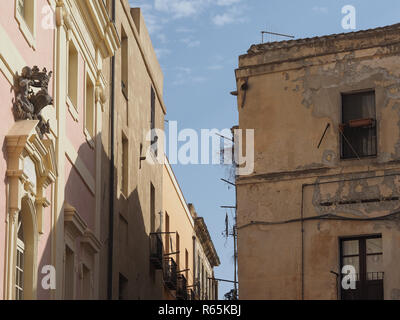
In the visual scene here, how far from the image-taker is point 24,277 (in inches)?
709

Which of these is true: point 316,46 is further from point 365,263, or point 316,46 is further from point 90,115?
point 90,115

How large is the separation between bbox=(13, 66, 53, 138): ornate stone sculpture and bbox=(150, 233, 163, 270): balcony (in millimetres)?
14582

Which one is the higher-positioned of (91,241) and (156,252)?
(156,252)

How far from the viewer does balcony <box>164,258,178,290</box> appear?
117 feet

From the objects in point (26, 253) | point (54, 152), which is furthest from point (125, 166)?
point (26, 253)

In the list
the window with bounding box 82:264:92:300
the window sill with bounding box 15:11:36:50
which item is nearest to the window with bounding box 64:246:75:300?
the window with bounding box 82:264:92:300

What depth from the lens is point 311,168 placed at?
25.9 meters

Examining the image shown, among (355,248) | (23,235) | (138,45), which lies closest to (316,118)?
(355,248)

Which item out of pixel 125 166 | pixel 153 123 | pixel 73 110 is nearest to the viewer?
pixel 73 110

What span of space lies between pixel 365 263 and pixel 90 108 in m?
7.18

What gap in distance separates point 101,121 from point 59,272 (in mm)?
6139

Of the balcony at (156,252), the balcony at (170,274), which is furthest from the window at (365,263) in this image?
the balcony at (170,274)

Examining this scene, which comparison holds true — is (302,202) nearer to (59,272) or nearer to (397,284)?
(397,284)

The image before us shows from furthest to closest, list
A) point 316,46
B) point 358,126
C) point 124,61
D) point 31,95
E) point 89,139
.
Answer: point 124,61 → point 316,46 → point 358,126 → point 89,139 → point 31,95
